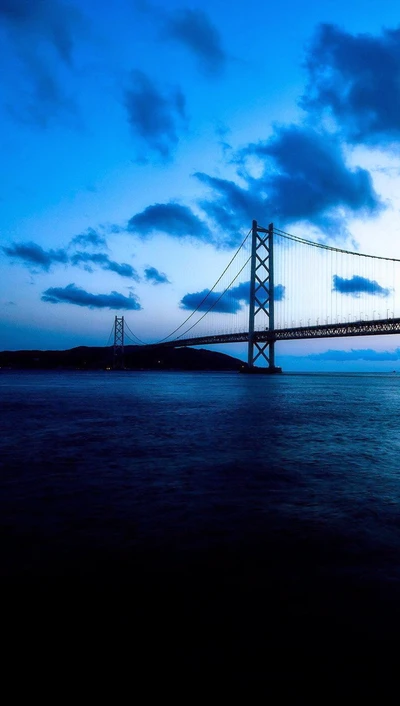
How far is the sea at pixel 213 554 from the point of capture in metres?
2.17

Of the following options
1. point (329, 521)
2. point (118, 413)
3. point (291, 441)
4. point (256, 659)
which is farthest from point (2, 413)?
point (256, 659)

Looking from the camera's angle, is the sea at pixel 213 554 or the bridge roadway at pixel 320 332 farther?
the bridge roadway at pixel 320 332

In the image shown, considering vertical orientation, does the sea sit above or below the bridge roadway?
below

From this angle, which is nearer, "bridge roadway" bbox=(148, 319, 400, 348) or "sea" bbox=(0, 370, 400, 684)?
"sea" bbox=(0, 370, 400, 684)

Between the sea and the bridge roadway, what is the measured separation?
39.0 meters

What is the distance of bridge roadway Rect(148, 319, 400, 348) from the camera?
42.9 m

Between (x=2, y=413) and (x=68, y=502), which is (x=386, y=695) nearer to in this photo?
(x=68, y=502)

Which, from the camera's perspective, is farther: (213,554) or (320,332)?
(320,332)

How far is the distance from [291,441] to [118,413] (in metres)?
7.52

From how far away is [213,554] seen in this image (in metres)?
3.26

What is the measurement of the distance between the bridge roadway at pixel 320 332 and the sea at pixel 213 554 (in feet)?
128

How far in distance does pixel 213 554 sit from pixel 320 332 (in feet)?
159

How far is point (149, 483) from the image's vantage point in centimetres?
548

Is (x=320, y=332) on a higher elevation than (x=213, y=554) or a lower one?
higher
